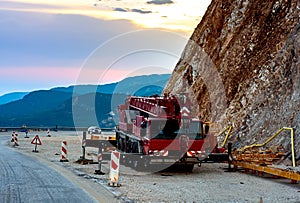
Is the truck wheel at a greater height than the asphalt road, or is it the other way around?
the truck wheel

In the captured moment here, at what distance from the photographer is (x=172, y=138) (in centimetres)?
2148

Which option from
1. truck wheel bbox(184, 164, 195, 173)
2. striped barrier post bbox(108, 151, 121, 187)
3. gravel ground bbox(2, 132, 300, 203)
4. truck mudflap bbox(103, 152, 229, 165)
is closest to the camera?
gravel ground bbox(2, 132, 300, 203)

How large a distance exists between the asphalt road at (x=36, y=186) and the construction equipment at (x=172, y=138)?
12.5 ft

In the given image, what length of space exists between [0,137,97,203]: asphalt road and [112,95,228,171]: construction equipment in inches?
150

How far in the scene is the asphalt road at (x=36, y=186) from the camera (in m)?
13.9

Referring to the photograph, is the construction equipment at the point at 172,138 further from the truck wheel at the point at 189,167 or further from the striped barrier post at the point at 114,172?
the striped barrier post at the point at 114,172

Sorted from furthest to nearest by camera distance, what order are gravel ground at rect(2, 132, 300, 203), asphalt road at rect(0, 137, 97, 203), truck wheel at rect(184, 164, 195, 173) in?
truck wheel at rect(184, 164, 195, 173), gravel ground at rect(2, 132, 300, 203), asphalt road at rect(0, 137, 97, 203)

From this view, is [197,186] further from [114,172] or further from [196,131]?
[196,131]

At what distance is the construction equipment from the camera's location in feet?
69.6

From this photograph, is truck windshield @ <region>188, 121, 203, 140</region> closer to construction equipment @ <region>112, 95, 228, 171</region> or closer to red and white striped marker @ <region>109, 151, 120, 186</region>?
construction equipment @ <region>112, 95, 228, 171</region>

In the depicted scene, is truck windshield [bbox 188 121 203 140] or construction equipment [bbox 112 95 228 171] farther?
truck windshield [bbox 188 121 203 140]

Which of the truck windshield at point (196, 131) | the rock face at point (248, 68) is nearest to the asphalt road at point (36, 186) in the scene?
the truck windshield at point (196, 131)

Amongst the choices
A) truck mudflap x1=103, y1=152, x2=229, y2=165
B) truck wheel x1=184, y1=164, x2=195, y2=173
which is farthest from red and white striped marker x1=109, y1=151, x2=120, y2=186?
truck wheel x1=184, y1=164, x2=195, y2=173

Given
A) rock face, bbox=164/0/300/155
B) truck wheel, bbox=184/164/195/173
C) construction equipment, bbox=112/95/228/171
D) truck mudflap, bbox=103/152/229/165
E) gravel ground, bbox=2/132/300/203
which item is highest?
rock face, bbox=164/0/300/155
